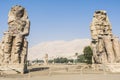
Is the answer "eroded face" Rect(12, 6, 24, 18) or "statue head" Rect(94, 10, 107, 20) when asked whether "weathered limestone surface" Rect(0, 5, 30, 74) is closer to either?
"eroded face" Rect(12, 6, 24, 18)

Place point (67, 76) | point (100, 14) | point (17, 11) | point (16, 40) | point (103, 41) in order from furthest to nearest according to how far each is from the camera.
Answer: point (100, 14)
point (103, 41)
point (17, 11)
point (16, 40)
point (67, 76)

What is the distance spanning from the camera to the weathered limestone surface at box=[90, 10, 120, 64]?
25.2 metres

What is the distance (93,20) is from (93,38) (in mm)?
1895

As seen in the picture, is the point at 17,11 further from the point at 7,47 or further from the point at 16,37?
the point at 7,47

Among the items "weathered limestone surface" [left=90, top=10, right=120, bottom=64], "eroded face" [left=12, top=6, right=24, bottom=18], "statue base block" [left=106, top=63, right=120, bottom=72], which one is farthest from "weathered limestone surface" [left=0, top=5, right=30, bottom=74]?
"statue base block" [left=106, top=63, right=120, bottom=72]

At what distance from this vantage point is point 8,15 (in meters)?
25.1

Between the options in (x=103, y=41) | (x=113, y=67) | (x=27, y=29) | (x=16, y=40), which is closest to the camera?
(x=113, y=67)

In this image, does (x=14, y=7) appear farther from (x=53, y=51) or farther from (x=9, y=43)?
(x=53, y=51)

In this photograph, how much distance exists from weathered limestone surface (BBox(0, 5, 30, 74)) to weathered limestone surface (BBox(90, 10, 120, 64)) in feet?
21.3

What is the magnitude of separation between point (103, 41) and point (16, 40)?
26.4 feet

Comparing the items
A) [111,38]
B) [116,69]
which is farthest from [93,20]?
[116,69]

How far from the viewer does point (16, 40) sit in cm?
2441

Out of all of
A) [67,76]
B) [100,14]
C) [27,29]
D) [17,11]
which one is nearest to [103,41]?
[100,14]

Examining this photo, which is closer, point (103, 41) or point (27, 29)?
point (27, 29)
